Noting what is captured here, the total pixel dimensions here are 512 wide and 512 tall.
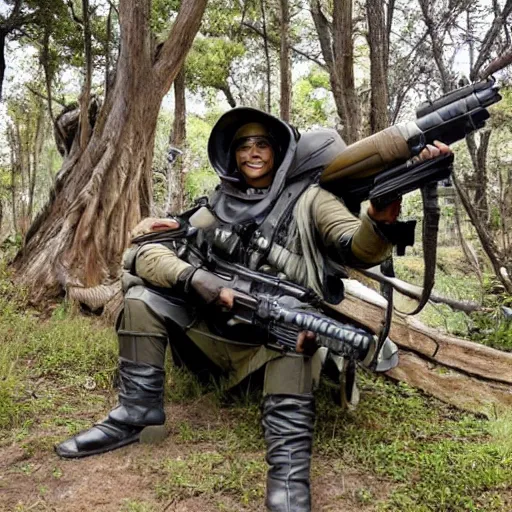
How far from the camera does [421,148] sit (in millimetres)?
2377

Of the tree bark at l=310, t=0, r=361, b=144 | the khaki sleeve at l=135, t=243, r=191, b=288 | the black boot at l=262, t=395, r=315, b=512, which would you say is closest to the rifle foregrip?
the black boot at l=262, t=395, r=315, b=512

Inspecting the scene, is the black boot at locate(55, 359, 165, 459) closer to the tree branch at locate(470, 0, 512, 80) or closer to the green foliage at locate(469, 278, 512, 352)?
the green foliage at locate(469, 278, 512, 352)

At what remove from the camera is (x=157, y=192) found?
18.9 meters

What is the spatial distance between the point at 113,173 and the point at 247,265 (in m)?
3.76

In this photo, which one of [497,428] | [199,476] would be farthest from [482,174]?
[199,476]

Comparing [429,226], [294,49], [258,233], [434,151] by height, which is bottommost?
[258,233]

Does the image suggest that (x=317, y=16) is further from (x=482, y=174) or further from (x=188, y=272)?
(x=188, y=272)

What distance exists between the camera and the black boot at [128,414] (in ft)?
10.2

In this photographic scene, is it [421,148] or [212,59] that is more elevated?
[212,59]

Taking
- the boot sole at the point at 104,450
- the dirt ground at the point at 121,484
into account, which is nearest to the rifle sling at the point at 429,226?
the dirt ground at the point at 121,484

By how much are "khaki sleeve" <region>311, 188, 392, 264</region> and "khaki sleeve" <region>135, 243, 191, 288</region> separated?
0.73 metres

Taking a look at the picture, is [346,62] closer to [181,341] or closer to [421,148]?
[181,341]

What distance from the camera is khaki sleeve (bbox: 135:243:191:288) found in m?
3.14

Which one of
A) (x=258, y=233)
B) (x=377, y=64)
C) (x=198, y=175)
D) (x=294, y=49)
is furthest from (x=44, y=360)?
(x=198, y=175)
